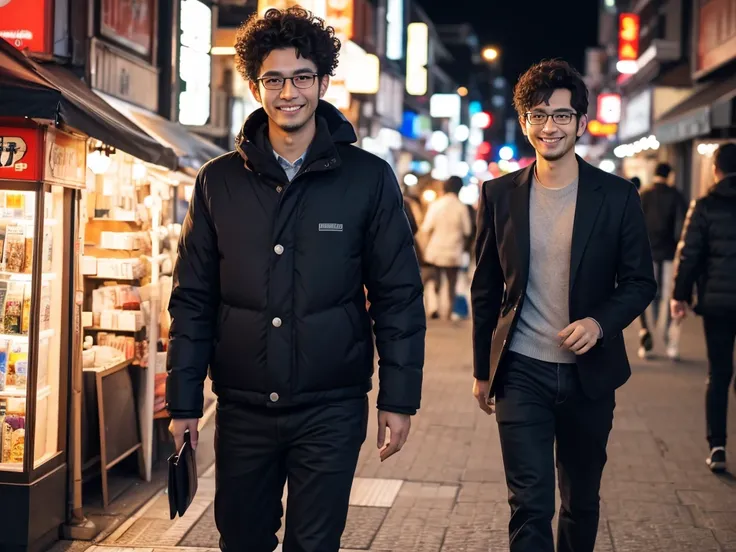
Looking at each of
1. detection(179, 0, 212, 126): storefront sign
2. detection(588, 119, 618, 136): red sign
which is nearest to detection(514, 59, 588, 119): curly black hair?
detection(179, 0, 212, 126): storefront sign

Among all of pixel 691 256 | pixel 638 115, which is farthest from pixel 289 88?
pixel 638 115

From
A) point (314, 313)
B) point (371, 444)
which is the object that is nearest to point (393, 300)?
point (314, 313)

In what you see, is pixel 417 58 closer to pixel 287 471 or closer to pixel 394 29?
pixel 394 29

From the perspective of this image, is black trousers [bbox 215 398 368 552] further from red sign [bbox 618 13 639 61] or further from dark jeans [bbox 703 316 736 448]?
red sign [bbox 618 13 639 61]

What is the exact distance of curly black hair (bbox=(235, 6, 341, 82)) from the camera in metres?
4.14

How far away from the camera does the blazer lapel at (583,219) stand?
467 cm

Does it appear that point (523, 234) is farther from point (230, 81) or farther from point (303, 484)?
point (230, 81)

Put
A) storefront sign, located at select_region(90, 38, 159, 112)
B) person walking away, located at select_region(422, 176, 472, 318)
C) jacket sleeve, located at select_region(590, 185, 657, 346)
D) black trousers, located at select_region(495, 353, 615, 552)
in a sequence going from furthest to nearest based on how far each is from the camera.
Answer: person walking away, located at select_region(422, 176, 472, 318)
storefront sign, located at select_region(90, 38, 159, 112)
jacket sleeve, located at select_region(590, 185, 657, 346)
black trousers, located at select_region(495, 353, 615, 552)

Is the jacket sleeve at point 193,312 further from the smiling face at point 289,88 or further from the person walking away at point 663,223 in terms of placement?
the person walking away at point 663,223

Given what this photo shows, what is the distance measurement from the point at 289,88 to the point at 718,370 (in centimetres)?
466

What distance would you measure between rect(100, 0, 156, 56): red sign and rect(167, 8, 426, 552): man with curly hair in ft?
17.6

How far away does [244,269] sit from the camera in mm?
4074

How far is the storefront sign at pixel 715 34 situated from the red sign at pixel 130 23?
40.4ft

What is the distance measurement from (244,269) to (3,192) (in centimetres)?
257
